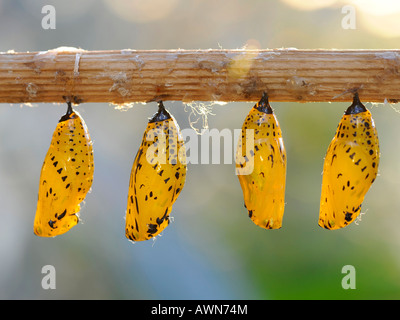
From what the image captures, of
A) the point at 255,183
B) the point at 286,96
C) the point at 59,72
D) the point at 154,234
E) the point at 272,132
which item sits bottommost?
the point at 154,234

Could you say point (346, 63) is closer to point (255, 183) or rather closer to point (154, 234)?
point (255, 183)

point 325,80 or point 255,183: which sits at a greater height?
point 325,80

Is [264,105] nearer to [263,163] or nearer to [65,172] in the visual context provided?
[263,163]

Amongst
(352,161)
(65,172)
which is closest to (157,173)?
(65,172)

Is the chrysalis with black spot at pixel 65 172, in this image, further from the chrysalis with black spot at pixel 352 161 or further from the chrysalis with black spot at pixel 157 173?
the chrysalis with black spot at pixel 352 161

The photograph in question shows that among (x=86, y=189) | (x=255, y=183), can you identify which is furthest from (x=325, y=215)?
(x=86, y=189)

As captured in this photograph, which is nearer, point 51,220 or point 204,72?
point 204,72
